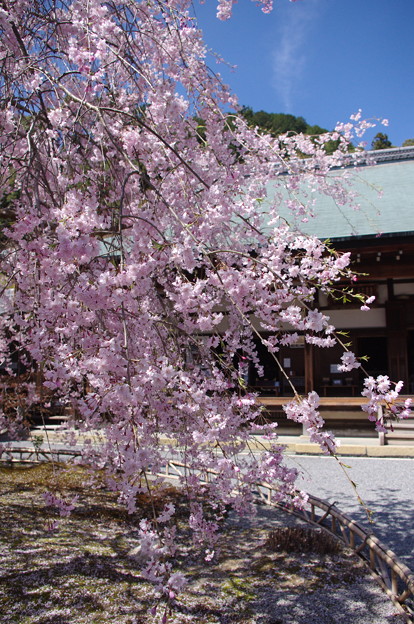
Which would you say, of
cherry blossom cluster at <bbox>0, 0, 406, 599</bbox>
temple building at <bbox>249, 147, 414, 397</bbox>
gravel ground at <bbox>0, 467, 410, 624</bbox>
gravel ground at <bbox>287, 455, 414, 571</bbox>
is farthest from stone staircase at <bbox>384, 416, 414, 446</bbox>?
cherry blossom cluster at <bbox>0, 0, 406, 599</bbox>

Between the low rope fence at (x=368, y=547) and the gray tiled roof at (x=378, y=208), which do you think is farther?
the gray tiled roof at (x=378, y=208)

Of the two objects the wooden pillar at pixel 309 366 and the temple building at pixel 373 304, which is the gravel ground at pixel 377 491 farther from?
the temple building at pixel 373 304

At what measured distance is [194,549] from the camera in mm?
4504

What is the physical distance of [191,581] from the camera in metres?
3.84

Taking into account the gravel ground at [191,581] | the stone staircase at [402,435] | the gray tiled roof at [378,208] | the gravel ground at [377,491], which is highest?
the gray tiled roof at [378,208]

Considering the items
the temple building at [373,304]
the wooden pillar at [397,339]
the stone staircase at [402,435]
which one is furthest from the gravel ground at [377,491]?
the wooden pillar at [397,339]

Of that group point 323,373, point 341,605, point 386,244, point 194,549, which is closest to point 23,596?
point 194,549

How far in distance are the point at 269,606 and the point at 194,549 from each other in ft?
4.01

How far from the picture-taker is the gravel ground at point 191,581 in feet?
10.7

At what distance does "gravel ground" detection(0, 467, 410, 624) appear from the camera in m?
3.26

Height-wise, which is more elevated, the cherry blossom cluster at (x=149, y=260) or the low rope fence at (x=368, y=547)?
the cherry blossom cluster at (x=149, y=260)

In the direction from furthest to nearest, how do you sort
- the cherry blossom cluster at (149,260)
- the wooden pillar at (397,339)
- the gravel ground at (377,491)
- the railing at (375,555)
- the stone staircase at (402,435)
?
1. the wooden pillar at (397,339)
2. the stone staircase at (402,435)
3. the gravel ground at (377,491)
4. the railing at (375,555)
5. the cherry blossom cluster at (149,260)

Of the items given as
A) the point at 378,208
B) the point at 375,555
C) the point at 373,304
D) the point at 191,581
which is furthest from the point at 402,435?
the point at 191,581

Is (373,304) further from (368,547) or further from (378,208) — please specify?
(368,547)
